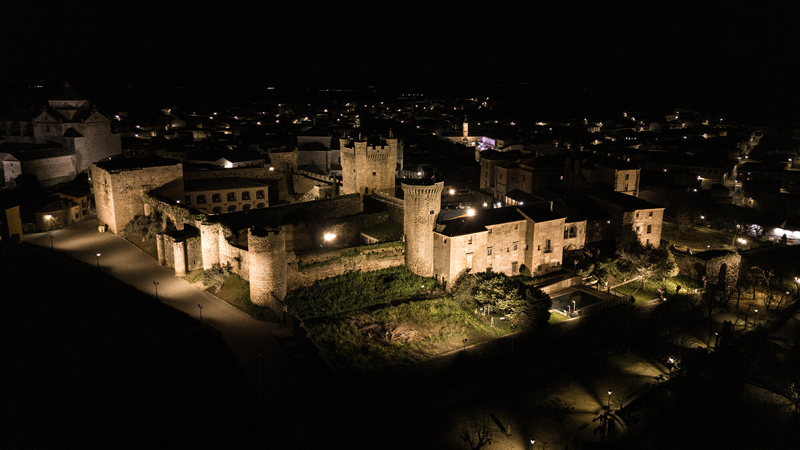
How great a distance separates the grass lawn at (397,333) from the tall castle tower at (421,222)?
2.51 metres

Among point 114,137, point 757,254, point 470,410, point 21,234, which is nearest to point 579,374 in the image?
point 470,410

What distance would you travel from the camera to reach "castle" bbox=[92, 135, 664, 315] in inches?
1024

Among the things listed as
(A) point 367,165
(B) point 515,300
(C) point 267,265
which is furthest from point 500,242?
(C) point 267,265

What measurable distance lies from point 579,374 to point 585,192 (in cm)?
1590

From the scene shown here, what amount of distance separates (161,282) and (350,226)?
34.9 ft

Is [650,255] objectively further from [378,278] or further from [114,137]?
[114,137]

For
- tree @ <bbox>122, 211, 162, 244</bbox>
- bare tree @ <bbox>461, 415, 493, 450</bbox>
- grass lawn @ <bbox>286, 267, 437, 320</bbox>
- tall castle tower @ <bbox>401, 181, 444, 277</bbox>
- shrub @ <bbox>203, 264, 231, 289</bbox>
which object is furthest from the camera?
tree @ <bbox>122, 211, 162, 244</bbox>

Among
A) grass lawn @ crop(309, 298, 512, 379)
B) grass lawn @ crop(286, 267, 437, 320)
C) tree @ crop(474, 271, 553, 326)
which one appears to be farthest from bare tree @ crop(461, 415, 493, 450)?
grass lawn @ crop(286, 267, 437, 320)

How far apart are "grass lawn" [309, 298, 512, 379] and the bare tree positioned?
10.6ft

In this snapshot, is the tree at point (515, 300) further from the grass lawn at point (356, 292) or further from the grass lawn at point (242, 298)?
the grass lawn at point (242, 298)

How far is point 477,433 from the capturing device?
21.2 m

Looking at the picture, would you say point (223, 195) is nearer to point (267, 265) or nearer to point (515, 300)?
point (267, 265)

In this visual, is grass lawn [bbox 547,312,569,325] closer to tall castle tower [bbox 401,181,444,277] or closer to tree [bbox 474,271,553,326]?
tree [bbox 474,271,553,326]

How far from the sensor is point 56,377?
62.2ft
